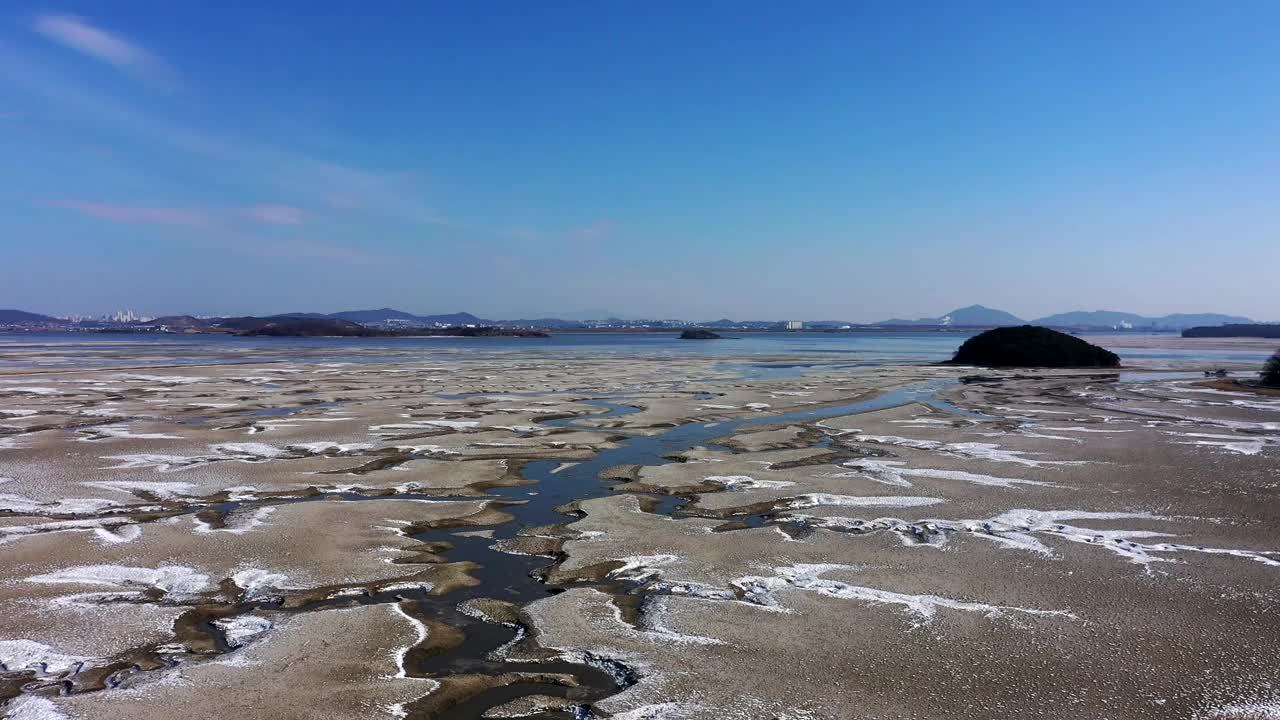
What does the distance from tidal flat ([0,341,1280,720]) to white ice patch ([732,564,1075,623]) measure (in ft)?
0.11

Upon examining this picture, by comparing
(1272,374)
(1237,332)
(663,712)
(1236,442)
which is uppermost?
(1237,332)

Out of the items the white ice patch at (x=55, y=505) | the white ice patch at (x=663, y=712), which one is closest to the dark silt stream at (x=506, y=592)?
the white ice patch at (x=663, y=712)

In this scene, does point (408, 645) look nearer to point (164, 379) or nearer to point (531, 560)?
point (531, 560)

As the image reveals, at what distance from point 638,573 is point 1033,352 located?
42.9 m

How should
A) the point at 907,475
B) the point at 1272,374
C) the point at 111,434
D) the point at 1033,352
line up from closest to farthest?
the point at 907,475, the point at 111,434, the point at 1272,374, the point at 1033,352

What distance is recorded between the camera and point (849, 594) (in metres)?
7.15

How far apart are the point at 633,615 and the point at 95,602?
5.03 metres

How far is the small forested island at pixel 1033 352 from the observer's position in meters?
42.7

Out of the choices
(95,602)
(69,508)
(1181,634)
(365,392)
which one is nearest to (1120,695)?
(1181,634)

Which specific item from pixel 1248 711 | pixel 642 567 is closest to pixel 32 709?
pixel 642 567

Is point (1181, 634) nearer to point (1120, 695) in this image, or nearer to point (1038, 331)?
point (1120, 695)

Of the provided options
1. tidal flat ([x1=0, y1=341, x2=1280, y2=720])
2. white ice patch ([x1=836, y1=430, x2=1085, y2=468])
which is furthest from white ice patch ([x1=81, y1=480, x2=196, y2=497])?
white ice patch ([x1=836, y1=430, x2=1085, y2=468])

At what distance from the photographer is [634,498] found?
10859mm

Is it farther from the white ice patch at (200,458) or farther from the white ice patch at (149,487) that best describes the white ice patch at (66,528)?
the white ice patch at (200,458)
